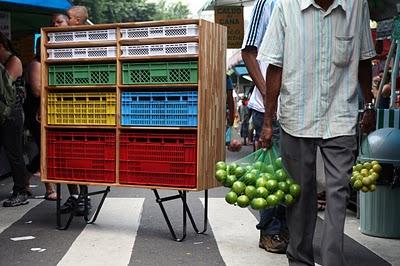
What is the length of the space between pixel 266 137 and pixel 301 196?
475 millimetres

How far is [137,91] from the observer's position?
5.88 meters

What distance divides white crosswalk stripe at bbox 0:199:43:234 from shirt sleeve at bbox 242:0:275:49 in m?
3.20

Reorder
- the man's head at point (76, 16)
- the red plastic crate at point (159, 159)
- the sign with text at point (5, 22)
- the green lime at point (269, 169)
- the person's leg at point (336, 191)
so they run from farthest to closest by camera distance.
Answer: the sign with text at point (5, 22), the man's head at point (76, 16), the red plastic crate at point (159, 159), the green lime at point (269, 169), the person's leg at point (336, 191)

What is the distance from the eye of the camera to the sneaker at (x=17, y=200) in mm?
7769

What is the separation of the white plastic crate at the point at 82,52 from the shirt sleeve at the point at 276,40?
2.25 meters

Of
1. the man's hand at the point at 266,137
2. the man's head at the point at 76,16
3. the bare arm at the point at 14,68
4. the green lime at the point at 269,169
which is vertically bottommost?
Answer: the green lime at the point at 269,169

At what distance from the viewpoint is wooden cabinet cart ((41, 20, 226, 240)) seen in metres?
5.54

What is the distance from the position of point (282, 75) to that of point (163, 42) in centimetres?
184

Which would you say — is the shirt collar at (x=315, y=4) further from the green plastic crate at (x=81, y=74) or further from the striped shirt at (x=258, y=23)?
the green plastic crate at (x=81, y=74)

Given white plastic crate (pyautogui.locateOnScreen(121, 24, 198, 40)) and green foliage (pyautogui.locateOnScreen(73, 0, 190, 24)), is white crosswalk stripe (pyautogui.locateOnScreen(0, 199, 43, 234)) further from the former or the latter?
green foliage (pyautogui.locateOnScreen(73, 0, 190, 24))

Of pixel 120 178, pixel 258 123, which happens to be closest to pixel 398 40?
pixel 258 123

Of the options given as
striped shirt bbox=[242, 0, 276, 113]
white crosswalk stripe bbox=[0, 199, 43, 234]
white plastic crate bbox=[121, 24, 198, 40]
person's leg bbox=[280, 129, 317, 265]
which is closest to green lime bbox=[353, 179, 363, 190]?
person's leg bbox=[280, 129, 317, 265]

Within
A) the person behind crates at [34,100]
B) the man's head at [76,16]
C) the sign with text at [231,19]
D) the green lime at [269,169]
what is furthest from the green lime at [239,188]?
the sign with text at [231,19]

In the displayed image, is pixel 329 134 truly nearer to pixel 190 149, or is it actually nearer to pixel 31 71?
pixel 190 149
